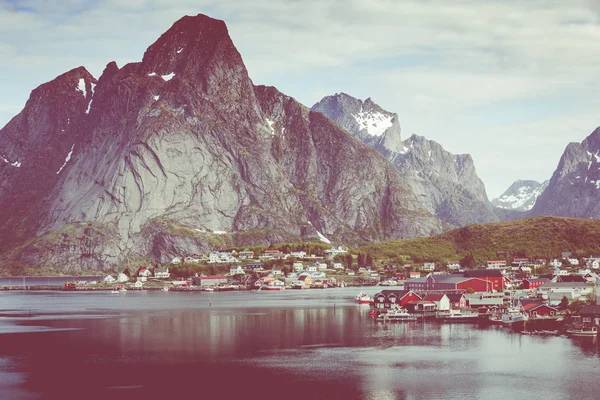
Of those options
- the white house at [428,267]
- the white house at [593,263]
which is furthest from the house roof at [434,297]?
the white house at [428,267]

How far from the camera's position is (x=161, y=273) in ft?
641

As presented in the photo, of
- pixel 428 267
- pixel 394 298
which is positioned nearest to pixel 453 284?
pixel 394 298

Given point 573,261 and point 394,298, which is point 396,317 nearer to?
point 394,298

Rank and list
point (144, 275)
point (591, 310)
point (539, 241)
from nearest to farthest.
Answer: point (591, 310) → point (539, 241) → point (144, 275)

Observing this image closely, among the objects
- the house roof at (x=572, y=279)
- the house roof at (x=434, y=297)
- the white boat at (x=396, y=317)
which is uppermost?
the house roof at (x=572, y=279)

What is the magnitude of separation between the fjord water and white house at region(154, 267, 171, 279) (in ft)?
329

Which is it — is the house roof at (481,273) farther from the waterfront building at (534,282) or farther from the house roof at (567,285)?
the house roof at (567,285)

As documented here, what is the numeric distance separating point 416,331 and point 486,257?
4219 inches

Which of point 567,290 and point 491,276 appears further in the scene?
point 491,276

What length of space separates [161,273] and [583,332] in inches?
5385

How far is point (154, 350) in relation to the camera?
6556 centimetres

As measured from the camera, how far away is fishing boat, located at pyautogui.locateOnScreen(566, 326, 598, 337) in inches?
2820

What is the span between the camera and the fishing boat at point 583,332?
235 ft

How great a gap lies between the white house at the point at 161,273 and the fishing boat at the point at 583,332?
132604 millimetres
